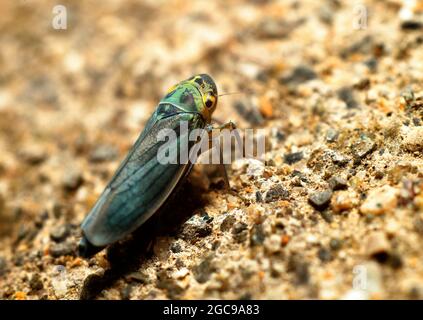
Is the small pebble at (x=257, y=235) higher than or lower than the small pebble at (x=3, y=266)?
higher

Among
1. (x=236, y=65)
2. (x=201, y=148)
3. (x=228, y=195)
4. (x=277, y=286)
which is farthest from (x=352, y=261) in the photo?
(x=236, y=65)

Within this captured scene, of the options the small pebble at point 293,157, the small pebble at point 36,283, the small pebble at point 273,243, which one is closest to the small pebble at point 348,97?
the small pebble at point 293,157

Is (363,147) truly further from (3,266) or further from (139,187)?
(3,266)

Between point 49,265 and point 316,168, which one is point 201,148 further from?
point 49,265

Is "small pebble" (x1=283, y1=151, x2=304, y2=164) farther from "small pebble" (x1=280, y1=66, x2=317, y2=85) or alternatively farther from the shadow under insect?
"small pebble" (x1=280, y1=66, x2=317, y2=85)

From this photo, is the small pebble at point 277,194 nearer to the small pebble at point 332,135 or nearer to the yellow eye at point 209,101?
the small pebble at point 332,135

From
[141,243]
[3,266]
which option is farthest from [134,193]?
[3,266]
